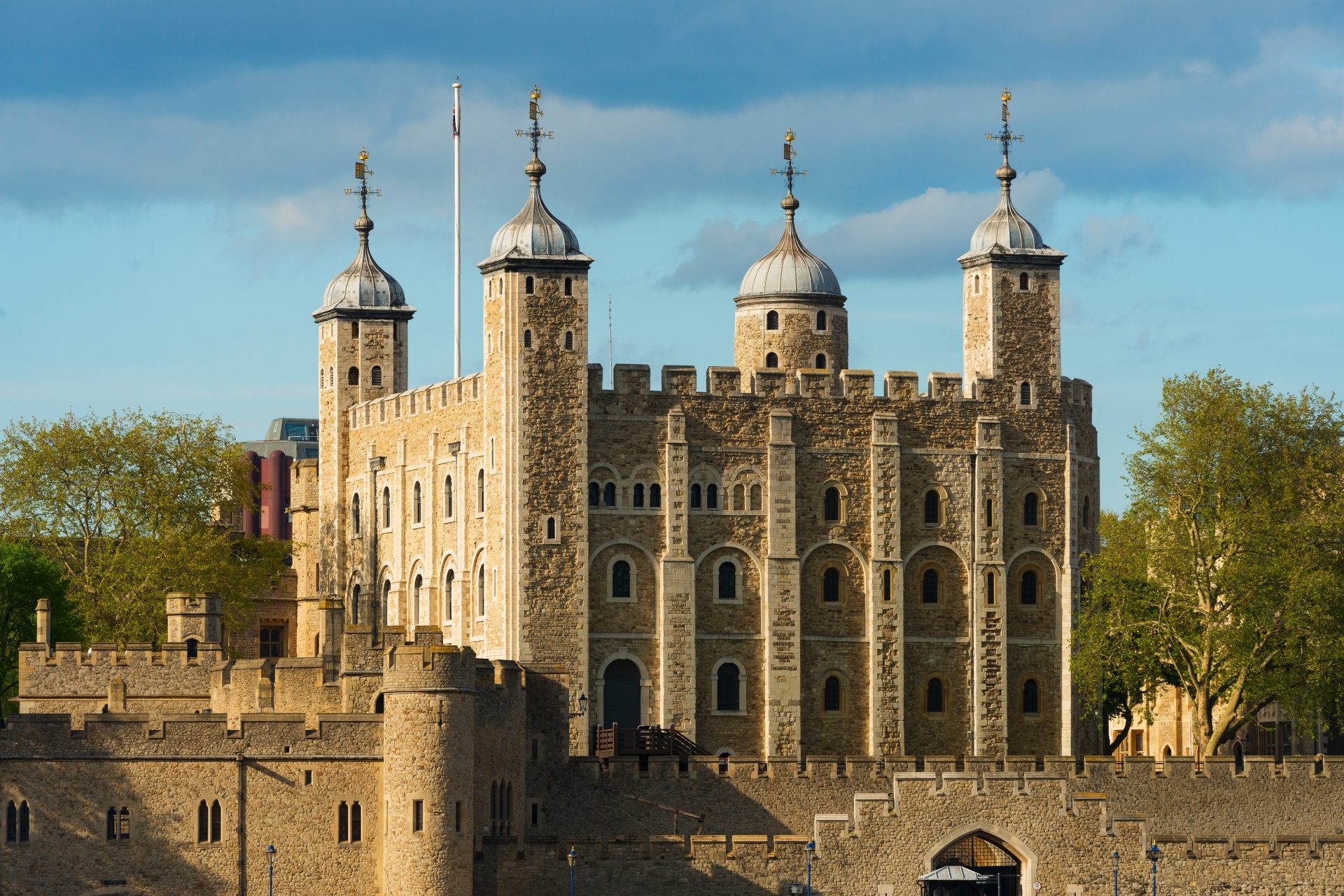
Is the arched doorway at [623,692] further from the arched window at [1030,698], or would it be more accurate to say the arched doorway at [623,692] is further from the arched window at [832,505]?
the arched window at [1030,698]

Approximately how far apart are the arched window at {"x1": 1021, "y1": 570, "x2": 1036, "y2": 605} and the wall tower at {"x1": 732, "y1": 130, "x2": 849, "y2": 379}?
11282 millimetres

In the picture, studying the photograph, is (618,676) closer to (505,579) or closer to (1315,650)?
(505,579)

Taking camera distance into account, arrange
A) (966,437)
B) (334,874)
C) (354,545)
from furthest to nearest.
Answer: (354,545)
(966,437)
(334,874)

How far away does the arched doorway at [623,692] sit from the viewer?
306ft

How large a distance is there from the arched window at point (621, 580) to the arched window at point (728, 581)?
2.84 metres

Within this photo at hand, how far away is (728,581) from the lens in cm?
9488

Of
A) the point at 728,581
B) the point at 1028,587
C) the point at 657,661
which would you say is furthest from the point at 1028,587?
the point at 657,661

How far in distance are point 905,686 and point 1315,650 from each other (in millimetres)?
12601

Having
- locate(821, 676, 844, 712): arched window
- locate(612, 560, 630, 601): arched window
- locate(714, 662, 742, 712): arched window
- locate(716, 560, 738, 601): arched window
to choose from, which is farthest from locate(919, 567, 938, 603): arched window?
locate(612, 560, 630, 601): arched window

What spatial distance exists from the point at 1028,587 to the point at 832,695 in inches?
288

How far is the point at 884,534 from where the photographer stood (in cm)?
9581

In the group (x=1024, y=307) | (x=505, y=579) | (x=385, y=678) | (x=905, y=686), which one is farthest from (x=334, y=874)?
(x=1024, y=307)

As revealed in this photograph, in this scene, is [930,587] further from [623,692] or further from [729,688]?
[623,692]

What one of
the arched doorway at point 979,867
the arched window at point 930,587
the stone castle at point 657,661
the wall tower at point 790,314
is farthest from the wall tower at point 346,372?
the arched doorway at point 979,867
